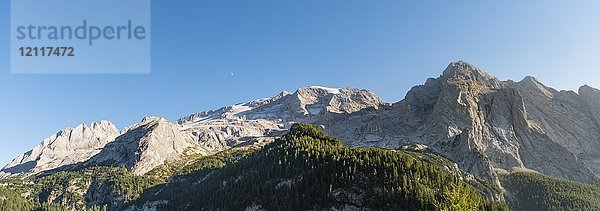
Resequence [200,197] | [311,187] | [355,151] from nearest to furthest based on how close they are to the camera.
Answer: [311,187]
[355,151]
[200,197]

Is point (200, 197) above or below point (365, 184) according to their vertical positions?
below

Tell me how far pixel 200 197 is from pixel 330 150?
61002 millimetres

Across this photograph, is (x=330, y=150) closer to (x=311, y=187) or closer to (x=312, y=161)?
(x=312, y=161)

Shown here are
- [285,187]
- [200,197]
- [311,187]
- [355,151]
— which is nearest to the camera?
[311,187]

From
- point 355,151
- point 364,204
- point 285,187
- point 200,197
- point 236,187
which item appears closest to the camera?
point 364,204

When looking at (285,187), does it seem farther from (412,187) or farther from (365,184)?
(412,187)

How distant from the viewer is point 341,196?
360 feet

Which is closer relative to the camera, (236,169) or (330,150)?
(330,150)

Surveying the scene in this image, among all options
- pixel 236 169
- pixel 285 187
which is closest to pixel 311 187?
pixel 285 187

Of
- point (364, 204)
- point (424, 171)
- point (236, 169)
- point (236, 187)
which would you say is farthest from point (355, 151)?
point (236, 169)

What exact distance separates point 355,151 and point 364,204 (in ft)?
103

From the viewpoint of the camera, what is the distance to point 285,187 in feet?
415

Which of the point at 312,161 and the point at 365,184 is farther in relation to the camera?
the point at 312,161

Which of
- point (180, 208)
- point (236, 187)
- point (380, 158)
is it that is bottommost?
point (180, 208)
